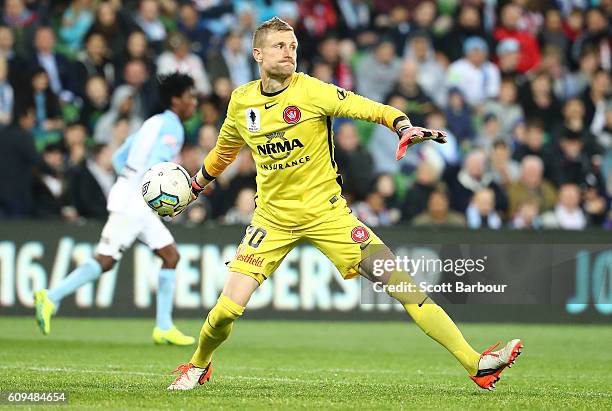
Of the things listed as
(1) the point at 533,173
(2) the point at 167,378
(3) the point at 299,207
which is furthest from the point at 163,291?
(1) the point at 533,173

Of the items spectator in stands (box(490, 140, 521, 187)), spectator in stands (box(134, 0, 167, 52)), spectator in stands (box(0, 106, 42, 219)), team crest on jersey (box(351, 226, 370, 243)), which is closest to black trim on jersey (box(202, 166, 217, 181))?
team crest on jersey (box(351, 226, 370, 243))

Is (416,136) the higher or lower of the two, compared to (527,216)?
lower

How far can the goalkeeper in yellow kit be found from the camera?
8.53m

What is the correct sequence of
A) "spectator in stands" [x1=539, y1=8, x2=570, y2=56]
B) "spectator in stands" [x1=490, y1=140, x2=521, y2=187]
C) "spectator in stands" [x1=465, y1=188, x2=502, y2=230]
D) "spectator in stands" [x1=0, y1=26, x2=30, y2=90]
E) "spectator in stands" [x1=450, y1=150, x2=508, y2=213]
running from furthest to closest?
"spectator in stands" [x1=539, y1=8, x2=570, y2=56], "spectator in stands" [x1=490, y1=140, x2=521, y2=187], "spectator in stands" [x1=450, y1=150, x2=508, y2=213], "spectator in stands" [x1=465, y1=188, x2=502, y2=230], "spectator in stands" [x1=0, y1=26, x2=30, y2=90]

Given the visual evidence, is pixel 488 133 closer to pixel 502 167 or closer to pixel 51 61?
pixel 502 167

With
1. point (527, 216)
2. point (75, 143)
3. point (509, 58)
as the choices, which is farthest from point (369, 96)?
point (75, 143)

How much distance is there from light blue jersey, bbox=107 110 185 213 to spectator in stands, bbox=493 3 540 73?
393 inches

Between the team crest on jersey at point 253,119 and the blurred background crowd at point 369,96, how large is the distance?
8241 mm

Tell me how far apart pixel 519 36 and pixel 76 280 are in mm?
11236

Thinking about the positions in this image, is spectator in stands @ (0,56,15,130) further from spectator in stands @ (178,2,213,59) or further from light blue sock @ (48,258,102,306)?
light blue sock @ (48,258,102,306)

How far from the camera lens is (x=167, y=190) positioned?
29.8 ft

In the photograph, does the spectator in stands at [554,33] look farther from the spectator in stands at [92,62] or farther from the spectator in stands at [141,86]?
the spectator in stands at [92,62]

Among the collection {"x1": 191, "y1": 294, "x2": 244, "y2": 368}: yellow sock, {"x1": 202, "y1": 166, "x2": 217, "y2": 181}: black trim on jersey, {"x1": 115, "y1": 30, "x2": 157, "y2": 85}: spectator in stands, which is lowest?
{"x1": 191, "y1": 294, "x2": 244, "y2": 368}: yellow sock

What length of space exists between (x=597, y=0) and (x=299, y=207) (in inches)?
609
